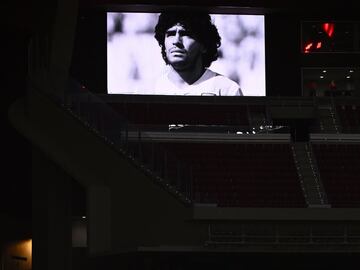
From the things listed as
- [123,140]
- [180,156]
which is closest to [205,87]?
[180,156]

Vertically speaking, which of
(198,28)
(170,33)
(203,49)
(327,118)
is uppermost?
(198,28)

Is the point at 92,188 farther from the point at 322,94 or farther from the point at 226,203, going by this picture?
the point at 322,94

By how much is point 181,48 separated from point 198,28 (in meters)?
0.72

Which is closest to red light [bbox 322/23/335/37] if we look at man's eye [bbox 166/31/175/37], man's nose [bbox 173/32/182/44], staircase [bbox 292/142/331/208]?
man's nose [bbox 173/32/182/44]

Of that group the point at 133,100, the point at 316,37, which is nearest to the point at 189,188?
the point at 133,100

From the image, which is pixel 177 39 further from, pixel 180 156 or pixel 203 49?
pixel 180 156

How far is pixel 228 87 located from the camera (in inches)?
920

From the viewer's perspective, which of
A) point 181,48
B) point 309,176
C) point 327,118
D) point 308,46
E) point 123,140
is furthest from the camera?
point 308,46

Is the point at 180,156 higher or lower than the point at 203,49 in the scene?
lower

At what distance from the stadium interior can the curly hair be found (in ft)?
1.32

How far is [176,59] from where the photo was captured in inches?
925

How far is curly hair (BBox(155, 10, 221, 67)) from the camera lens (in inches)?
918

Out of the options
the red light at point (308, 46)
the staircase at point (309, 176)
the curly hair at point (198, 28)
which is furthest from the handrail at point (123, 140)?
the red light at point (308, 46)

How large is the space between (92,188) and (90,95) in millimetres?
2240
